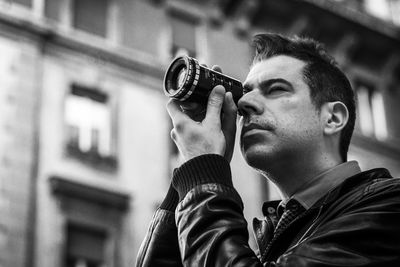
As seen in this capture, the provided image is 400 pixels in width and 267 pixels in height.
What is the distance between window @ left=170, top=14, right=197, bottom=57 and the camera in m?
19.0

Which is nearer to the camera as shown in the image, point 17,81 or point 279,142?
point 279,142

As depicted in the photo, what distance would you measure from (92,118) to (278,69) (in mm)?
13952

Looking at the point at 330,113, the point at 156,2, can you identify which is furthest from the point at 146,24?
the point at 330,113

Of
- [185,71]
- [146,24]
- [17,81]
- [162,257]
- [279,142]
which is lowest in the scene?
[162,257]

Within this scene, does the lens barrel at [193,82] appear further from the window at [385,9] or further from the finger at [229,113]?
the window at [385,9]

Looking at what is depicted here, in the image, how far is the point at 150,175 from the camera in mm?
17062

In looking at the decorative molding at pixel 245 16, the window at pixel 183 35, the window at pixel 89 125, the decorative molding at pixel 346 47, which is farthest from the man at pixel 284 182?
the decorative molding at pixel 346 47

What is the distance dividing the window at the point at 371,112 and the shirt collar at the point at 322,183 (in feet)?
62.9

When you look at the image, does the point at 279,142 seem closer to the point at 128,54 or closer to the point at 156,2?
the point at 128,54

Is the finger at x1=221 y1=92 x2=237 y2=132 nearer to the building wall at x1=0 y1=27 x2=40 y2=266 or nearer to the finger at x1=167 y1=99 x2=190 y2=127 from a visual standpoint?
the finger at x1=167 y1=99 x2=190 y2=127

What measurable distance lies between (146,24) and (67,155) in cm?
378

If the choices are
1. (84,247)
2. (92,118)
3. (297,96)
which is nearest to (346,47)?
(92,118)

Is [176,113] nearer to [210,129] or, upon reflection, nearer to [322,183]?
[210,129]

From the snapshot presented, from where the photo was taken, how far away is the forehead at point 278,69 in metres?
2.79
